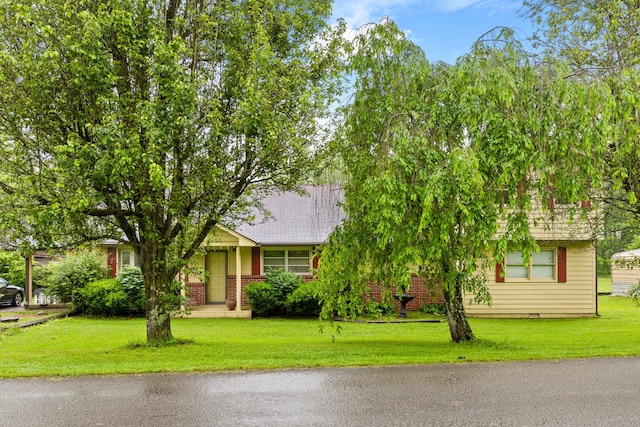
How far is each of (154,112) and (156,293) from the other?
3930 mm

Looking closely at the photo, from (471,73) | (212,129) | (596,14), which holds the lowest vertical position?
(212,129)

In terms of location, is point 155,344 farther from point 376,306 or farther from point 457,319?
point 376,306

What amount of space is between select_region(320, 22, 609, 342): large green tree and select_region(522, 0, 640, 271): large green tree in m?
0.97

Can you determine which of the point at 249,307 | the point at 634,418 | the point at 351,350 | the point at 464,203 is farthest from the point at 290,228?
the point at 634,418

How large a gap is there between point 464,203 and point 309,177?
13.4 feet

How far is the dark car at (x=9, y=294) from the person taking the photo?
66.2 ft

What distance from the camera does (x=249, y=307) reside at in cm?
1869

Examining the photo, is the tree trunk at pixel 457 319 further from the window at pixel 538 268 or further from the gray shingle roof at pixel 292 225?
the window at pixel 538 268

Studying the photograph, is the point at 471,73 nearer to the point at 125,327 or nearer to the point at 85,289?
the point at 125,327

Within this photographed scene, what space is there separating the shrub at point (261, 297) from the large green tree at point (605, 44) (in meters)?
10.4

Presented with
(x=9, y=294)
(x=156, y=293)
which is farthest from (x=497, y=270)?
(x=9, y=294)

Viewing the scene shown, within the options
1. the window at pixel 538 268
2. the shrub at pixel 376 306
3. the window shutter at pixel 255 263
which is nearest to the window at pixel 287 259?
the window shutter at pixel 255 263

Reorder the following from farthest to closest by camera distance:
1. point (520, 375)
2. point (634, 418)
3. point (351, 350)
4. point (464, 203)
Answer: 1. point (351, 350)
2. point (464, 203)
3. point (520, 375)
4. point (634, 418)

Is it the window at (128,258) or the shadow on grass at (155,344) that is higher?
the window at (128,258)
